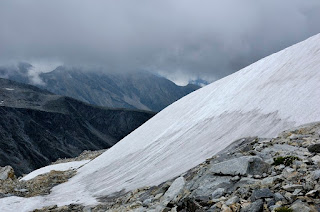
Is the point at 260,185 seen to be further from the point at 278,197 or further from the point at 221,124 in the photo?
the point at 221,124

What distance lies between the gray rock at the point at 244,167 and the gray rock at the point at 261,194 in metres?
1.98

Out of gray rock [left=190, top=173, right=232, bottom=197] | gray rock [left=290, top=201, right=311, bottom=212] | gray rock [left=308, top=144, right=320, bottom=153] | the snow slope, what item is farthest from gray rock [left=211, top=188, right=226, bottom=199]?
the snow slope

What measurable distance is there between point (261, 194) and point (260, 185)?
0.85 metres

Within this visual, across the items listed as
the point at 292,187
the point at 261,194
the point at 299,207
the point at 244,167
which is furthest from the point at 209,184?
the point at 299,207

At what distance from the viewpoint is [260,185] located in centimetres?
934

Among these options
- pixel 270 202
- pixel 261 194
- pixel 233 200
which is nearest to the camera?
pixel 270 202

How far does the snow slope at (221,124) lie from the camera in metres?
21.6

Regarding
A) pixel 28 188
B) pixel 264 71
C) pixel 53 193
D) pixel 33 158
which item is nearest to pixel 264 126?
pixel 264 71

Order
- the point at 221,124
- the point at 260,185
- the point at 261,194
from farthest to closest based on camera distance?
1. the point at 221,124
2. the point at 260,185
3. the point at 261,194

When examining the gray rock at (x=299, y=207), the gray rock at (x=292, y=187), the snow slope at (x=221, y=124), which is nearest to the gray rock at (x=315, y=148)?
the gray rock at (x=292, y=187)

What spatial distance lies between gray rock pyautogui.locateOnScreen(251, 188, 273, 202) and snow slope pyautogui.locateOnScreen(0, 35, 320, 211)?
11358 mm

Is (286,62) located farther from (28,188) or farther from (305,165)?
(28,188)

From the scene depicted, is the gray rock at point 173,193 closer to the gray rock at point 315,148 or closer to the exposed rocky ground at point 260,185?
the exposed rocky ground at point 260,185

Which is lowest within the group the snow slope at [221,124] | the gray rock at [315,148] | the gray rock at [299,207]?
the gray rock at [299,207]
